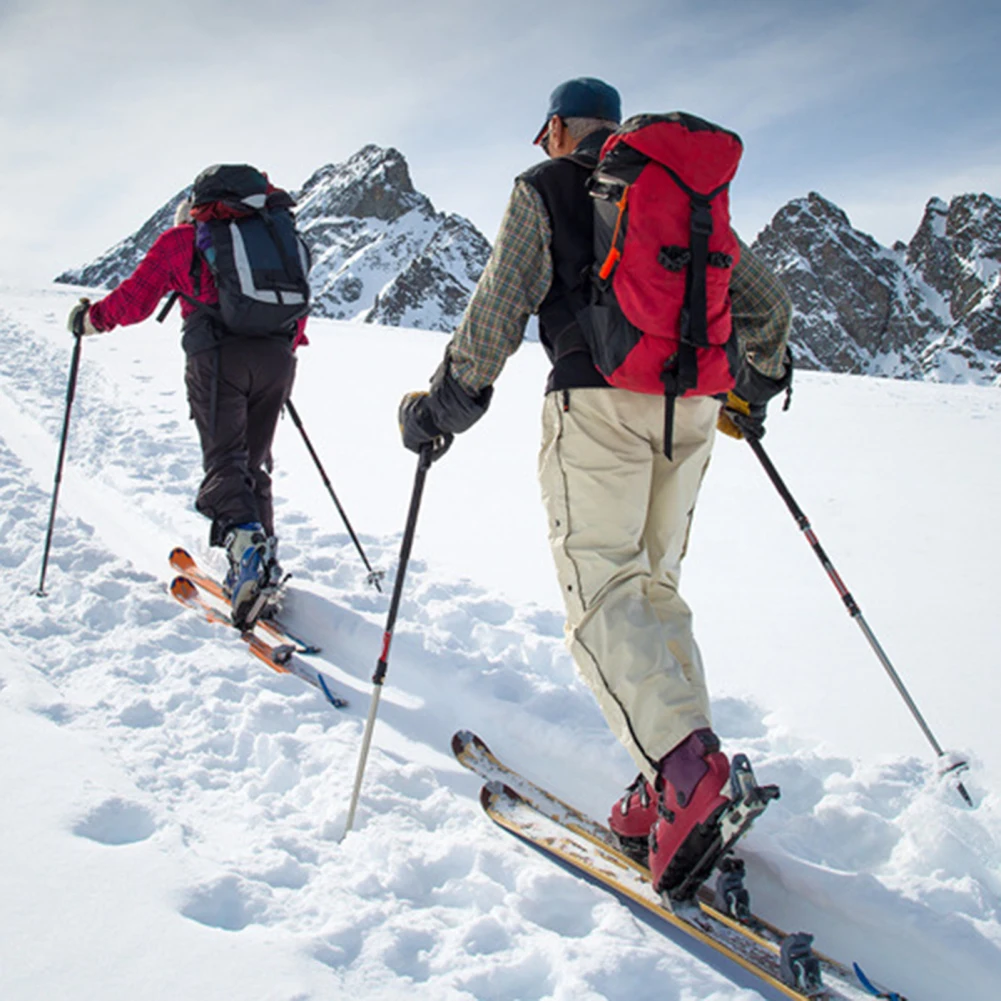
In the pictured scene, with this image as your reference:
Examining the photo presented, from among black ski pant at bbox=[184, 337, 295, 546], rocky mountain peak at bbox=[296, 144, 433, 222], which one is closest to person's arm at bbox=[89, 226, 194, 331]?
black ski pant at bbox=[184, 337, 295, 546]

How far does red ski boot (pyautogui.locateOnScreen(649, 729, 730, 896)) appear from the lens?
6.34 feet

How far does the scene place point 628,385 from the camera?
2.13m

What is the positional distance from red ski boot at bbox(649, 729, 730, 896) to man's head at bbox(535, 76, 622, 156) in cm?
187

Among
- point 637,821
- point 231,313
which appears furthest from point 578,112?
point 637,821

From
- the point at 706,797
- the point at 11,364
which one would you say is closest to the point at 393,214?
the point at 11,364

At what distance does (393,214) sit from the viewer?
172m

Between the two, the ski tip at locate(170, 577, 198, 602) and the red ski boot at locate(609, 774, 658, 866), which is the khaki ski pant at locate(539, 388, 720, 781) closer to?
the red ski boot at locate(609, 774, 658, 866)

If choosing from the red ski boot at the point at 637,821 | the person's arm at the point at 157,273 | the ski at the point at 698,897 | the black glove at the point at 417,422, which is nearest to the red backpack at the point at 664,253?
the black glove at the point at 417,422

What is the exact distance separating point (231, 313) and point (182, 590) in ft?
5.03

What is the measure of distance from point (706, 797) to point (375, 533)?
391 cm

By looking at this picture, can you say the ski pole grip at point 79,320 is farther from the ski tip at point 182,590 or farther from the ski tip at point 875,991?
the ski tip at point 875,991

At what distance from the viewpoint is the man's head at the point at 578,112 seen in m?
2.40

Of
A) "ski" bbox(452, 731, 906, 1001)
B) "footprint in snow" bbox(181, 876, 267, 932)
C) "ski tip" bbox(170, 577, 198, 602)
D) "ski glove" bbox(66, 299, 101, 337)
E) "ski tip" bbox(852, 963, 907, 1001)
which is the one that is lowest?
"footprint in snow" bbox(181, 876, 267, 932)

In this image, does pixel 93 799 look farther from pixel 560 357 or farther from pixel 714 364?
pixel 714 364
